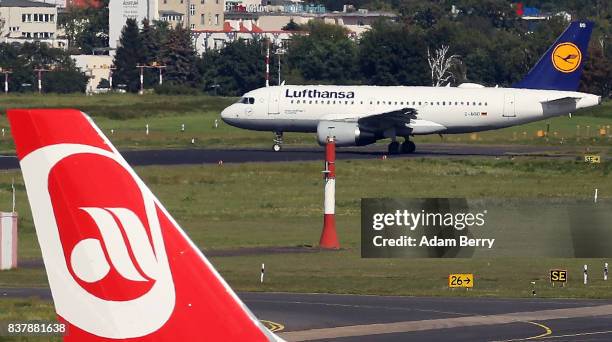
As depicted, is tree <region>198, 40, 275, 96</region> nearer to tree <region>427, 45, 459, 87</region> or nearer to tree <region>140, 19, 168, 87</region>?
tree <region>140, 19, 168, 87</region>

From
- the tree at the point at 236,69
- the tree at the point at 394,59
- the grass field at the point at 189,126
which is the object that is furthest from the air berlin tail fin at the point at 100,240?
the tree at the point at 236,69

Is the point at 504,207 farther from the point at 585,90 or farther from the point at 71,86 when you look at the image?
the point at 71,86

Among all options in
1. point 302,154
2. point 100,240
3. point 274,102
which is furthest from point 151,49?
point 100,240

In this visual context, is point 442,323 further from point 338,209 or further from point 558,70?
point 558,70

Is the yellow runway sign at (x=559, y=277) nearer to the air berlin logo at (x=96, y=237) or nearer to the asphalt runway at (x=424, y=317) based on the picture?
the asphalt runway at (x=424, y=317)

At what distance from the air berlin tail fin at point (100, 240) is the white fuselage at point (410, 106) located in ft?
219

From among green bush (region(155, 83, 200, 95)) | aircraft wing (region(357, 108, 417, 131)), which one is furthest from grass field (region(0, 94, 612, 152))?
aircraft wing (region(357, 108, 417, 131))

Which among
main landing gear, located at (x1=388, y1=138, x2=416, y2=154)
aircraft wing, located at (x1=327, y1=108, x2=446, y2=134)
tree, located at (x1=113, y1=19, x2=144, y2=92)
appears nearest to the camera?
aircraft wing, located at (x1=327, y1=108, x2=446, y2=134)

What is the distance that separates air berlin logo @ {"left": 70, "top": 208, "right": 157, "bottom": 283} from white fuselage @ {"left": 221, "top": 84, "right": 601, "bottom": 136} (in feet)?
220

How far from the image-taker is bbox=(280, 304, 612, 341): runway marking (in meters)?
30.7

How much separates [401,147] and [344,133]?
531cm

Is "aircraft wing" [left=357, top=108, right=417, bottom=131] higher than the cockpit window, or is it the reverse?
the cockpit window

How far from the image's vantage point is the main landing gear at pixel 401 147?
84400mm

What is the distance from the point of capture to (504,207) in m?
54.2
